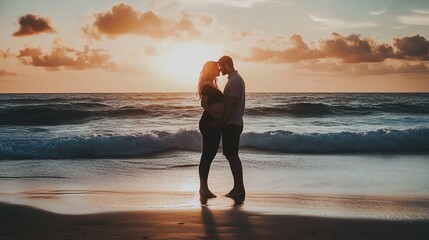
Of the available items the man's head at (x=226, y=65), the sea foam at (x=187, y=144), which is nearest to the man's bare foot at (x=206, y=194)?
the man's head at (x=226, y=65)

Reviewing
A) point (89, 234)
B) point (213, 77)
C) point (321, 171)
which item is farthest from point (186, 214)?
point (321, 171)

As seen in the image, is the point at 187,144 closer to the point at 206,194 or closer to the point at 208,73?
the point at 206,194

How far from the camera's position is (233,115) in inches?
275

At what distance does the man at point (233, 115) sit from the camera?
6.90 m

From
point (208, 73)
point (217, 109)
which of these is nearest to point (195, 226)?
point (217, 109)

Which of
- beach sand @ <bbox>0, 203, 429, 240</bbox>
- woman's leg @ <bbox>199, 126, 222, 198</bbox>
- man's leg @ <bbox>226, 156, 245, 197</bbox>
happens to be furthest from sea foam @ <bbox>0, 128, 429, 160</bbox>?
beach sand @ <bbox>0, 203, 429, 240</bbox>

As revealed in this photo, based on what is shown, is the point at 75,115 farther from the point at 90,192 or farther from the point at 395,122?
the point at 90,192

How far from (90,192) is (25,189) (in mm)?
1104

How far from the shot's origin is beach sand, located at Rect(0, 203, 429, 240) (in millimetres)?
4852

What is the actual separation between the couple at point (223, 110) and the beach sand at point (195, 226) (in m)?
1.17

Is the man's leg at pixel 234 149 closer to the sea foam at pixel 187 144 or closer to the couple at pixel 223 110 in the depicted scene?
the couple at pixel 223 110

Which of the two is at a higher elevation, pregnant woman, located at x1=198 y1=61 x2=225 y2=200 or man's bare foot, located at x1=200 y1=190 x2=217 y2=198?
pregnant woman, located at x1=198 y1=61 x2=225 y2=200

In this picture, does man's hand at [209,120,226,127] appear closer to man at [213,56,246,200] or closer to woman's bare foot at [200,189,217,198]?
man at [213,56,246,200]

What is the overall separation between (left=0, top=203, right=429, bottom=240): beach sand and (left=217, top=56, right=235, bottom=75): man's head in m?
1.96
